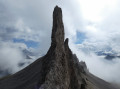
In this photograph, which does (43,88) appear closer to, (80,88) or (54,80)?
(54,80)

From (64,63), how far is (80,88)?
67.9 feet

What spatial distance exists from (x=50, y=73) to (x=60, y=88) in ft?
18.6

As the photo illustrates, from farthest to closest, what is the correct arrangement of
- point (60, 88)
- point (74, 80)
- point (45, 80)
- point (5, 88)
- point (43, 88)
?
point (5, 88) < point (74, 80) < point (60, 88) < point (45, 80) < point (43, 88)

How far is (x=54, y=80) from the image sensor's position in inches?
1957

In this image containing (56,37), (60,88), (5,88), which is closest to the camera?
(60,88)

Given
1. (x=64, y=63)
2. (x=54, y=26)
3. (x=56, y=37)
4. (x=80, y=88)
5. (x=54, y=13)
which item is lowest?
(x=80, y=88)

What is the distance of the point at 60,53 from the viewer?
198 feet

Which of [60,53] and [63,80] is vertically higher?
[60,53]

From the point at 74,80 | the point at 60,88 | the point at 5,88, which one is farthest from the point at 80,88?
the point at 5,88

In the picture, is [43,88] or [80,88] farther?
[80,88]

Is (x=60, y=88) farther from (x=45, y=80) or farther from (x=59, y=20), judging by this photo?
(x=59, y=20)

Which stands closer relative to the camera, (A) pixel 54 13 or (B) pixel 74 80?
(A) pixel 54 13

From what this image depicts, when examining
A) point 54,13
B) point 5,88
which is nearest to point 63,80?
point 54,13

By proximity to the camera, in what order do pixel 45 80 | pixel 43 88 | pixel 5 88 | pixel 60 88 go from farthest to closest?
pixel 5 88
pixel 60 88
pixel 45 80
pixel 43 88
